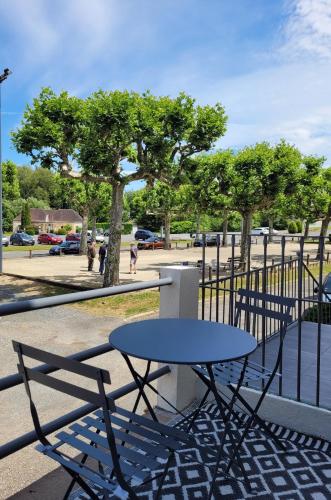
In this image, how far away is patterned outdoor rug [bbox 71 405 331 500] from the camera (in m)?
2.45

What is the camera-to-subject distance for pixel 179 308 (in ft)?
11.4

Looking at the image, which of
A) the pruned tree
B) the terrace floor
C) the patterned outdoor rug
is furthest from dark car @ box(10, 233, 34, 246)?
the patterned outdoor rug

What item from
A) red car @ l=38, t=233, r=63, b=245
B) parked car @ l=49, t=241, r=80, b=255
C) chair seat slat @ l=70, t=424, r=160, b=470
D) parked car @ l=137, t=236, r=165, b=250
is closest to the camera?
chair seat slat @ l=70, t=424, r=160, b=470

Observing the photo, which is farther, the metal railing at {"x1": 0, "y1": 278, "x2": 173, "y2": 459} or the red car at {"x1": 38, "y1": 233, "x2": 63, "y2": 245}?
the red car at {"x1": 38, "y1": 233, "x2": 63, "y2": 245}

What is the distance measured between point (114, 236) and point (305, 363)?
35.8 feet

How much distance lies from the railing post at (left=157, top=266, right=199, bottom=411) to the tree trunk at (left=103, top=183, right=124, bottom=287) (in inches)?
449

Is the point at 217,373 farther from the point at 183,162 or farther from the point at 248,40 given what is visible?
the point at 183,162

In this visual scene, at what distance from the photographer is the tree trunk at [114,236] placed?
48.7 ft

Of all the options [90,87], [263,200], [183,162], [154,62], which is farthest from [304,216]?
[154,62]

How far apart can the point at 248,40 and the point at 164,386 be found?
6.60m

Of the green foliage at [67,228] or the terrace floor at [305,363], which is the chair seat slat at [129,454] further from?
the green foliage at [67,228]

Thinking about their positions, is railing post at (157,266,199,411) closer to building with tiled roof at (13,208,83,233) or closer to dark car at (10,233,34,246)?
dark car at (10,233,34,246)

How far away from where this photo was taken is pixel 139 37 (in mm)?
8391

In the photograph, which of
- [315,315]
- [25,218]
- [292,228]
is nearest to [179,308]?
[315,315]
